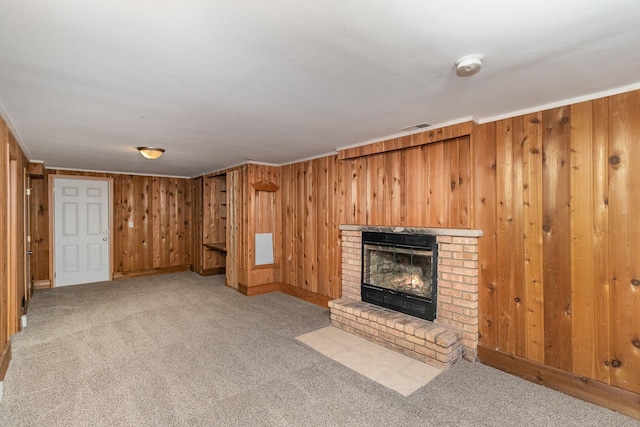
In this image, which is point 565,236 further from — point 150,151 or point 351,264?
point 150,151

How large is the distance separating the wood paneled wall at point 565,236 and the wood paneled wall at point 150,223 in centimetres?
659

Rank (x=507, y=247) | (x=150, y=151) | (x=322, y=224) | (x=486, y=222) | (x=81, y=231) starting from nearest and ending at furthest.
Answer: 1. (x=507, y=247)
2. (x=486, y=222)
3. (x=150, y=151)
4. (x=322, y=224)
5. (x=81, y=231)

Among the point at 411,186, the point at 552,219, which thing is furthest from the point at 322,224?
the point at 552,219

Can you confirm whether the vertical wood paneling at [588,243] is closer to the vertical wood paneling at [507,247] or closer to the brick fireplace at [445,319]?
the vertical wood paneling at [507,247]

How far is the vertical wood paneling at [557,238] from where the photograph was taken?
247 cm

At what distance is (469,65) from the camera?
176cm

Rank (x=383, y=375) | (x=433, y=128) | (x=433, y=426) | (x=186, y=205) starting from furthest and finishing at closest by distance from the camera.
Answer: (x=186, y=205), (x=433, y=128), (x=383, y=375), (x=433, y=426)

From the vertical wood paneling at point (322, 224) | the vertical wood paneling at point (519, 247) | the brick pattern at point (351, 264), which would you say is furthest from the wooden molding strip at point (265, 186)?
the vertical wood paneling at point (519, 247)

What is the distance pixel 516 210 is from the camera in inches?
108

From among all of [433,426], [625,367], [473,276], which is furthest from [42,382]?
[625,367]

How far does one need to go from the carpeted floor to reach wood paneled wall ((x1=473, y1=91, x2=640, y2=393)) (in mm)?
411

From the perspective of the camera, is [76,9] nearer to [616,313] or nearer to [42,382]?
[42,382]

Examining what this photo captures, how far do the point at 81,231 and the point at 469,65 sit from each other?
7244mm

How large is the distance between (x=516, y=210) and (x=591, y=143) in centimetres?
72
